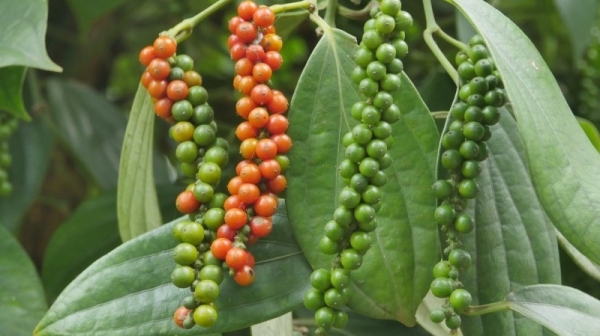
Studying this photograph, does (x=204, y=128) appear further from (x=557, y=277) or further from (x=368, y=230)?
(x=557, y=277)

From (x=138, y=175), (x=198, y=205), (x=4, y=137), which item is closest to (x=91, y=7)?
(x=4, y=137)

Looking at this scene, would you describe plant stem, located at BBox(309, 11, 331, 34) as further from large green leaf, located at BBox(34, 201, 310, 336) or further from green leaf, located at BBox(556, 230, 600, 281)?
green leaf, located at BBox(556, 230, 600, 281)

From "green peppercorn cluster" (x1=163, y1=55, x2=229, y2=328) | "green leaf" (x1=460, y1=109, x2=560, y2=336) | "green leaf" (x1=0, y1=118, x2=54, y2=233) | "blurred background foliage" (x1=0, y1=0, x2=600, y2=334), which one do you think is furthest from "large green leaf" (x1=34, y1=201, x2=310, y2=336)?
"green leaf" (x1=0, y1=118, x2=54, y2=233)

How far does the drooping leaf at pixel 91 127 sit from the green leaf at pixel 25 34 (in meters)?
0.43

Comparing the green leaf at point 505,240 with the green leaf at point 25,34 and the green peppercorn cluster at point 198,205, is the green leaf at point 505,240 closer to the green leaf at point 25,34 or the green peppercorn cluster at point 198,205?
the green peppercorn cluster at point 198,205

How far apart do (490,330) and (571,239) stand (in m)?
0.12

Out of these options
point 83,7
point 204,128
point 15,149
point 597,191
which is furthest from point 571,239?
point 15,149

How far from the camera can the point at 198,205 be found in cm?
50

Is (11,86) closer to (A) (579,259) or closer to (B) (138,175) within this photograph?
(B) (138,175)

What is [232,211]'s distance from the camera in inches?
18.9

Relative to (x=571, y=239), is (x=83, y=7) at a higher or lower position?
higher

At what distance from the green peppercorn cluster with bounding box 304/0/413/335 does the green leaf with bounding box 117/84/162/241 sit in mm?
186

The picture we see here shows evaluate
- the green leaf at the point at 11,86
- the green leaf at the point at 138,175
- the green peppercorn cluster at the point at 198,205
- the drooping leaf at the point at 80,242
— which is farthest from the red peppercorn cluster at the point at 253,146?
the drooping leaf at the point at 80,242

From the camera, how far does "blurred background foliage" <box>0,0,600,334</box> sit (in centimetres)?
85
